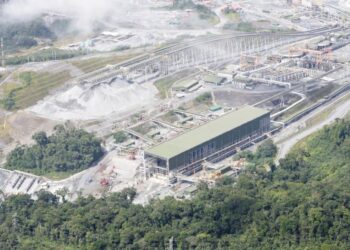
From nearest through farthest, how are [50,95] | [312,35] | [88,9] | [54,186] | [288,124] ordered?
1. [54,186]
2. [288,124]
3. [50,95]
4. [312,35]
5. [88,9]

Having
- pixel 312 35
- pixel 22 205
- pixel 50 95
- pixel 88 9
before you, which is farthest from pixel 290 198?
pixel 88 9

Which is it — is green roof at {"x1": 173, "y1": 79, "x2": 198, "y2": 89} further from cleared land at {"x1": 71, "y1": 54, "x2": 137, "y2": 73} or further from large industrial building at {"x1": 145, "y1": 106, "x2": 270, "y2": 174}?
large industrial building at {"x1": 145, "y1": 106, "x2": 270, "y2": 174}

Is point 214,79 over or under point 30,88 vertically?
over

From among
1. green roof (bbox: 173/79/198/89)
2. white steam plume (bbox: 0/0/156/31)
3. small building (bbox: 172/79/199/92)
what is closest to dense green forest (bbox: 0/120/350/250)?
Answer: small building (bbox: 172/79/199/92)

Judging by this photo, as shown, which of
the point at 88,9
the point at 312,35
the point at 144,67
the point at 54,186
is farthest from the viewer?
the point at 88,9

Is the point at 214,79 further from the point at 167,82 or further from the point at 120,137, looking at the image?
the point at 120,137

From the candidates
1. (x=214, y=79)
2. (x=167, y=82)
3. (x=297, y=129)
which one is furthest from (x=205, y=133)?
(x=167, y=82)

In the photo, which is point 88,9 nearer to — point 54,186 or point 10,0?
point 10,0

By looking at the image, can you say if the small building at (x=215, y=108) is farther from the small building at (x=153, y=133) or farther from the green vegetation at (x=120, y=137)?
the green vegetation at (x=120, y=137)
